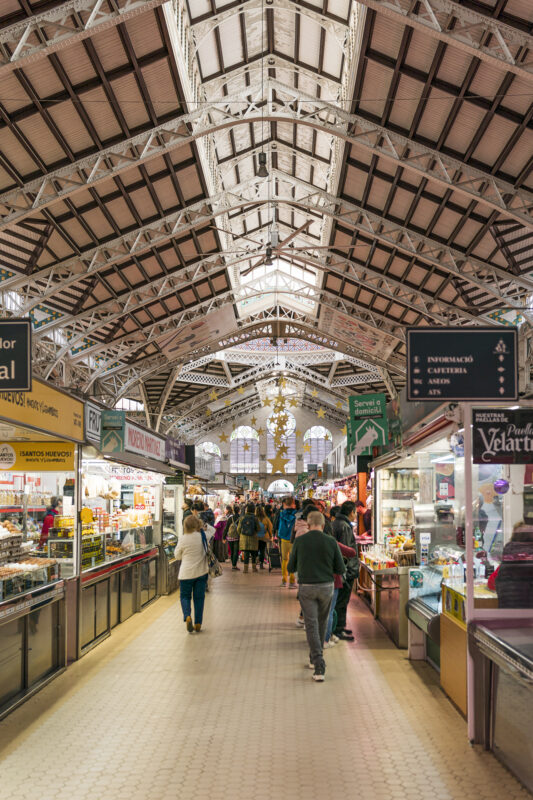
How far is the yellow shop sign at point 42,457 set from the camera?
22.9 ft

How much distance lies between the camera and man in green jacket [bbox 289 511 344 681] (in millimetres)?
6055

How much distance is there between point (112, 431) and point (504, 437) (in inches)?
183

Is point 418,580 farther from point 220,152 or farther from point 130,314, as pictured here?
point 130,314

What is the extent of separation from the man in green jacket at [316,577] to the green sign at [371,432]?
3956 mm

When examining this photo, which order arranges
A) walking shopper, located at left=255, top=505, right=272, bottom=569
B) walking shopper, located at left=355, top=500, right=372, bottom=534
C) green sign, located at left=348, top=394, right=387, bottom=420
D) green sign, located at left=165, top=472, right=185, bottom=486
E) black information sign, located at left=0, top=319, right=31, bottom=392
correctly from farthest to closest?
walking shopper, located at left=255, top=505, right=272, bottom=569 → green sign, located at left=165, top=472, right=185, bottom=486 → walking shopper, located at left=355, top=500, right=372, bottom=534 → green sign, located at left=348, top=394, right=387, bottom=420 → black information sign, located at left=0, top=319, right=31, bottom=392

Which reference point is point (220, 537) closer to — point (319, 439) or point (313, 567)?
point (313, 567)

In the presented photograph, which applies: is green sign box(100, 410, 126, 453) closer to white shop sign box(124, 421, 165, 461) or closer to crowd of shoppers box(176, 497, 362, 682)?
white shop sign box(124, 421, 165, 461)

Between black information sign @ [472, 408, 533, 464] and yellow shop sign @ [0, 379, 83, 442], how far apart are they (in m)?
3.22

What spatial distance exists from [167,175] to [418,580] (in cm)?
1034

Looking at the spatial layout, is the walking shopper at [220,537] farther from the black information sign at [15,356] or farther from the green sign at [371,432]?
the black information sign at [15,356]

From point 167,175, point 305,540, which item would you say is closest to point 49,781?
point 305,540

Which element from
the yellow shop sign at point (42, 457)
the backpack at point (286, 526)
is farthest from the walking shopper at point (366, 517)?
the yellow shop sign at point (42, 457)

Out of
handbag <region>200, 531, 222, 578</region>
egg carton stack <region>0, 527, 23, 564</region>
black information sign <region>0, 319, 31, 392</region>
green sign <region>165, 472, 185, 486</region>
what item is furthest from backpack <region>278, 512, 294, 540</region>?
black information sign <region>0, 319, 31, 392</region>

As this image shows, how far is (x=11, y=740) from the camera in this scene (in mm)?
4500
